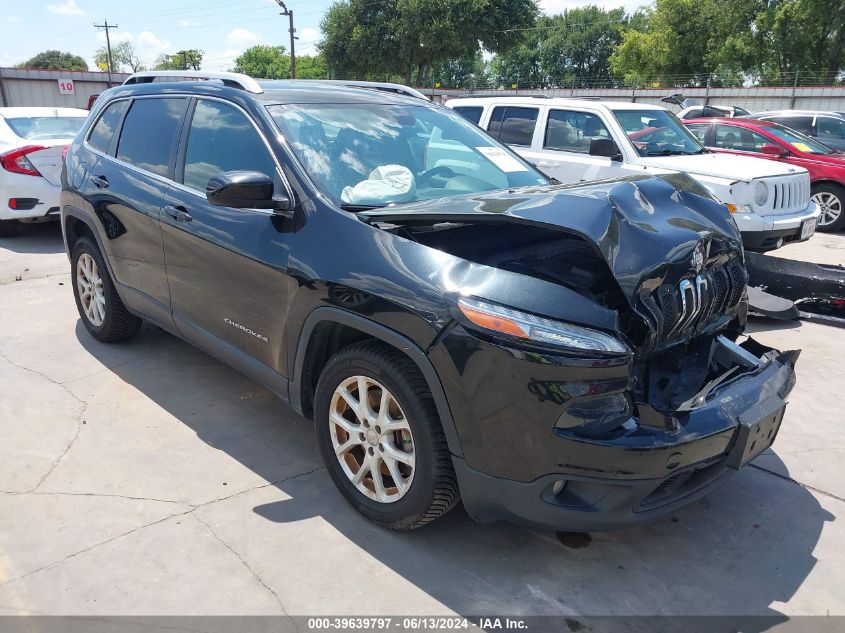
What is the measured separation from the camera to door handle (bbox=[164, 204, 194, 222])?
374 cm

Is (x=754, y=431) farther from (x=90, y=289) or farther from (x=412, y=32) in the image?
(x=412, y=32)

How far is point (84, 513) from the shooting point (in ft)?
10.2

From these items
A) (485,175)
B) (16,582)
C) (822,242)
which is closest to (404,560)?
(16,582)

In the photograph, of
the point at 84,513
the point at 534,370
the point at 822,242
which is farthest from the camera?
the point at 822,242

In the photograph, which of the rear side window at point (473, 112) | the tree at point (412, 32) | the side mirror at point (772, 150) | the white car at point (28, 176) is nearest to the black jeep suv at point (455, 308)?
the rear side window at point (473, 112)

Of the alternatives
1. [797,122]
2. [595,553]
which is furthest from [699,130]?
[595,553]

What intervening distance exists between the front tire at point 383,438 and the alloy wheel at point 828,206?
33.5 ft

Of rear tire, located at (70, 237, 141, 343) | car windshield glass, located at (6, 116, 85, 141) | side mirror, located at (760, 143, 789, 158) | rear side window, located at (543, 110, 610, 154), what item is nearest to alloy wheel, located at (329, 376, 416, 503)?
rear tire, located at (70, 237, 141, 343)

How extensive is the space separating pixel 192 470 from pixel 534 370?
2.04 metres

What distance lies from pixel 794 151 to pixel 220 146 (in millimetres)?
10242

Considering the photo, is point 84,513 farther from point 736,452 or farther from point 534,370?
point 736,452

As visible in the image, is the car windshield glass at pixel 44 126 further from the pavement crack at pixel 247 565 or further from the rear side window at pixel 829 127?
the rear side window at pixel 829 127

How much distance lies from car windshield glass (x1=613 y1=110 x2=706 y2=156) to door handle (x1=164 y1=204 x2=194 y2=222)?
5.67 metres

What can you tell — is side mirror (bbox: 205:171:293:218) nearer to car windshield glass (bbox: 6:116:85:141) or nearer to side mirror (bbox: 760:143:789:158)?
car windshield glass (bbox: 6:116:85:141)
